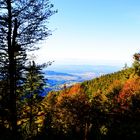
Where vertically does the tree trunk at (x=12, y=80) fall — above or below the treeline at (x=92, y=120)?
above

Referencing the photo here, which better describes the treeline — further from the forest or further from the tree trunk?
the tree trunk

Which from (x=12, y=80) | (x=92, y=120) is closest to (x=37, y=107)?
(x=92, y=120)

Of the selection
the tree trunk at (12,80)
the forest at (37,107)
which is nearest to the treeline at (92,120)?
the forest at (37,107)

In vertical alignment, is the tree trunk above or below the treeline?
above

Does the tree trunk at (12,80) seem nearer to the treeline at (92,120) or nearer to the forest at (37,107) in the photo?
the forest at (37,107)

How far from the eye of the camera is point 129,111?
54.8 metres

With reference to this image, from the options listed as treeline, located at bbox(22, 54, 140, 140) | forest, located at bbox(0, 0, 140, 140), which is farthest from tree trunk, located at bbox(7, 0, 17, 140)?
treeline, located at bbox(22, 54, 140, 140)

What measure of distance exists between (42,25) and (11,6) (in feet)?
6.24

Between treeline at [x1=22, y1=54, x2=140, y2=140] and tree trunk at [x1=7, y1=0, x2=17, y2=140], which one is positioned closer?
tree trunk at [x1=7, y1=0, x2=17, y2=140]

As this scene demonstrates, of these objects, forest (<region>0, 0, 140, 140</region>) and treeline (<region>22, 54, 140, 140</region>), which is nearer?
forest (<region>0, 0, 140, 140</region>)

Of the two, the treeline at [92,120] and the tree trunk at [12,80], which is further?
the treeline at [92,120]

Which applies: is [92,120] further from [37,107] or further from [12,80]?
[12,80]

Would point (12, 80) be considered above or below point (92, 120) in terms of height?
above

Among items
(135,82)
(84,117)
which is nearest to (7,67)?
(84,117)
